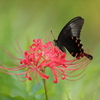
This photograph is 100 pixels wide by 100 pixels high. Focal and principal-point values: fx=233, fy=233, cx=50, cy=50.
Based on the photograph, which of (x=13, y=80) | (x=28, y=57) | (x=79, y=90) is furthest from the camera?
(x=79, y=90)

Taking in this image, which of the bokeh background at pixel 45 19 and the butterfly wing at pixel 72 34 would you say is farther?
the bokeh background at pixel 45 19

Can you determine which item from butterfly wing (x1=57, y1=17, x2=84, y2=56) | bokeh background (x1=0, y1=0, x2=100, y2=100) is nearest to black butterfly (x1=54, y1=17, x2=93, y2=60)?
butterfly wing (x1=57, y1=17, x2=84, y2=56)

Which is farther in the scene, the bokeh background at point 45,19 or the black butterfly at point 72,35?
the bokeh background at point 45,19

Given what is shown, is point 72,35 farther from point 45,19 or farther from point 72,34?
point 45,19

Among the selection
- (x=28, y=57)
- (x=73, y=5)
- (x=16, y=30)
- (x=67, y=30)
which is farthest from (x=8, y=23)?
(x=28, y=57)

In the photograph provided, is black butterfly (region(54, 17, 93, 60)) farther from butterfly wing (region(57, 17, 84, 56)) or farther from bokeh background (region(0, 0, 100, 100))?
bokeh background (region(0, 0, 100, 100))

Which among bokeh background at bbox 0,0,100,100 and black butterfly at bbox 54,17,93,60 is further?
bokeh background at bbox 0,0,100,100

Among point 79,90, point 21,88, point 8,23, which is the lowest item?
point 79,90

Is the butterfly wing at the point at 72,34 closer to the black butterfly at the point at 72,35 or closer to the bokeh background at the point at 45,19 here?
the black butterfly at the point at 72,35

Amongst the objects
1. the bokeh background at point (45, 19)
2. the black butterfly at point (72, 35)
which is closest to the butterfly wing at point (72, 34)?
the black butterfly at point (72, 35)

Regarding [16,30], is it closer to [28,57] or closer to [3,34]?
[3,34]

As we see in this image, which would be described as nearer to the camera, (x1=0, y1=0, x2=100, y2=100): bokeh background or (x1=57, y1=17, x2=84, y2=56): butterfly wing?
(x1=57, y1=17, x2=84, y2=56): butterfly wing
